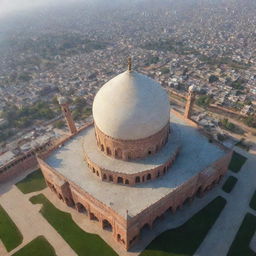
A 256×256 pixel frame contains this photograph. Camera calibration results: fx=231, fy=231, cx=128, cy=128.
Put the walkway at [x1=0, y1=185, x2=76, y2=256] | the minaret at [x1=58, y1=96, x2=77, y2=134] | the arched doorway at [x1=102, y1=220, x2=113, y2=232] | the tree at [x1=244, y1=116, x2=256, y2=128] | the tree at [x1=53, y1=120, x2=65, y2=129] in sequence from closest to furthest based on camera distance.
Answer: the walkway at [x1=0, y1=185, x2=76, y2=256] → the arched doorway at [x1=102, y1=220, x2=113, y2=232] → the minaret at [x1=58, y1=96, x2=77, y2=134] → the tree at [x1=244, y1=116, x2=256, y2=128] → the tree at [x1=53, y1=120, x2=65, y2=129]

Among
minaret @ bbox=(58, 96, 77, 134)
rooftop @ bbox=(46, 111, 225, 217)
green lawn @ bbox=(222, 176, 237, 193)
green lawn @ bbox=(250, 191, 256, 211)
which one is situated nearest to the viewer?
rooftop @ bbox=(46, 111, 225, 217)

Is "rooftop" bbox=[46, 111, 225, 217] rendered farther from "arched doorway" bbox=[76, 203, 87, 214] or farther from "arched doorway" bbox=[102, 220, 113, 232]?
"arched doorway" bbox=[102, 220, 113, 232]

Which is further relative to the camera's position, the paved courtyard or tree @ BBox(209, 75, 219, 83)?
tree @ BBox(209, 75, 219, 83)

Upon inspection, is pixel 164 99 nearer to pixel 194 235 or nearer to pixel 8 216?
pixel 194 235

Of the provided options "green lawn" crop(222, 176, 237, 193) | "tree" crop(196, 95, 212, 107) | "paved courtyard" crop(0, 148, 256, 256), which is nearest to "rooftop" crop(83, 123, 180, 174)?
"paved courtyard" crop(0, 148, 256, 256)

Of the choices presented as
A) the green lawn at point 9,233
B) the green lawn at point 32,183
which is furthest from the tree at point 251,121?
the green lawn at point 9,233

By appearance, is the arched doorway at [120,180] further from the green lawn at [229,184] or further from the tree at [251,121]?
the tree at [251,121]

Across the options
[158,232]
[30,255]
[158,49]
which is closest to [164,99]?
[158,232]
